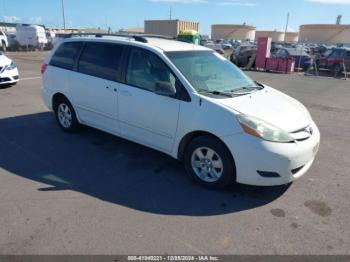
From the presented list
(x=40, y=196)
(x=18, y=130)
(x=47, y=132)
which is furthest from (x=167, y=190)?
(x=18, y=130)

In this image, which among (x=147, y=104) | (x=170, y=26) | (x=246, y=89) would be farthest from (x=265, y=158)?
(x=170, y=26)

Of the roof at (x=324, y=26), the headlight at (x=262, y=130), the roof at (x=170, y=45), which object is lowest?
the headlight at (x=262, y=130)

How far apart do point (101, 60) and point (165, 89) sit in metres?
1.57

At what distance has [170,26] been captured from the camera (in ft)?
137

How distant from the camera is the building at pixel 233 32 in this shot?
11144 cm

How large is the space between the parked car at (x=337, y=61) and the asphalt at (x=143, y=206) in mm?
15594

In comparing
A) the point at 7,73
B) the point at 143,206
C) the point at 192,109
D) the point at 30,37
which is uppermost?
the point at 192,109

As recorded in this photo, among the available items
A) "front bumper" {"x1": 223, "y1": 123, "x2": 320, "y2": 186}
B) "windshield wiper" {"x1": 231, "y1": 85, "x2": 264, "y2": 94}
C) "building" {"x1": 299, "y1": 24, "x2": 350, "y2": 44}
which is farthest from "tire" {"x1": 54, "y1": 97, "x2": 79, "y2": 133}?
"building" {"x1": 299, "y1": 24, "x2": 350, "y2": 44}

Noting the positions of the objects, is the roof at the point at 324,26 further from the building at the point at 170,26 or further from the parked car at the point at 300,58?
the parked car at the point at 300,58

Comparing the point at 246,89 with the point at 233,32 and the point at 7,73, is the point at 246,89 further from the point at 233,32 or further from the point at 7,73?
the point at 233,32

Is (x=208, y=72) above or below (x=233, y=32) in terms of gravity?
above

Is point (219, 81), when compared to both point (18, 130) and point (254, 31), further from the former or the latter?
point (254, 31)

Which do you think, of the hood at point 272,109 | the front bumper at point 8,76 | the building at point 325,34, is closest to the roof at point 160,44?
the hood at point 272,109

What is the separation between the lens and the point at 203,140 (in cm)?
384
